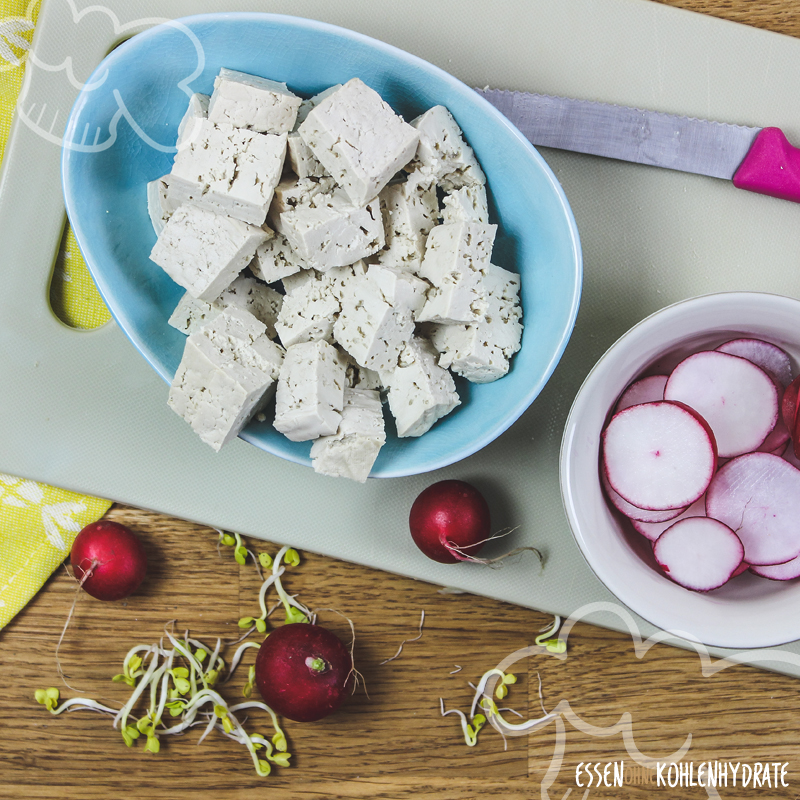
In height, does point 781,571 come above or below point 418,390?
below

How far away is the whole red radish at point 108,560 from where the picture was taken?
1.01 metres

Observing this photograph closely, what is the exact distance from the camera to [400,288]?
0.80m

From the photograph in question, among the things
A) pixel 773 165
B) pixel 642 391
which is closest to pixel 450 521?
pixel 642 391

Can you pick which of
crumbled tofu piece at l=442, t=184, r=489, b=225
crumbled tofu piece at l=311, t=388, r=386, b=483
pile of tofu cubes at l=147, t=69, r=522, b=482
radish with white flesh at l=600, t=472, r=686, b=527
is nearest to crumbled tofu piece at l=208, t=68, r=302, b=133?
pile of tofu cubes at l=147, t=69, r=522, b=482

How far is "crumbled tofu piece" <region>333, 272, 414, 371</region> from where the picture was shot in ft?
2.63

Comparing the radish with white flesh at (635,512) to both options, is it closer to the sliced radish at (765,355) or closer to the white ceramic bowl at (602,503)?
the white ceramic bowl at (602,503)

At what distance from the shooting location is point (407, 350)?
841 millimetres

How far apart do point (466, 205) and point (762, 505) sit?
49cm

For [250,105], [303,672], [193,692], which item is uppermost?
[250,105]

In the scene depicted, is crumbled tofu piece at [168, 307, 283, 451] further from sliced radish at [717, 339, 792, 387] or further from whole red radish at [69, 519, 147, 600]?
sliced radish at [717, 339, 792, 387]

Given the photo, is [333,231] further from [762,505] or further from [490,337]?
[762,505]

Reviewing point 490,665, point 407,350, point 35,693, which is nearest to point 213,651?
point 35,693

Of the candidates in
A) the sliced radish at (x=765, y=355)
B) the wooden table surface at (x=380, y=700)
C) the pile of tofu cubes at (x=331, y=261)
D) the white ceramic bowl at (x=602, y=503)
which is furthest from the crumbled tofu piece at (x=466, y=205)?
the wooden table surface at (x=380, y=700)

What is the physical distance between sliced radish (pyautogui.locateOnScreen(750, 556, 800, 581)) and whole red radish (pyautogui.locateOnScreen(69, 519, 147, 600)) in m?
0.82
